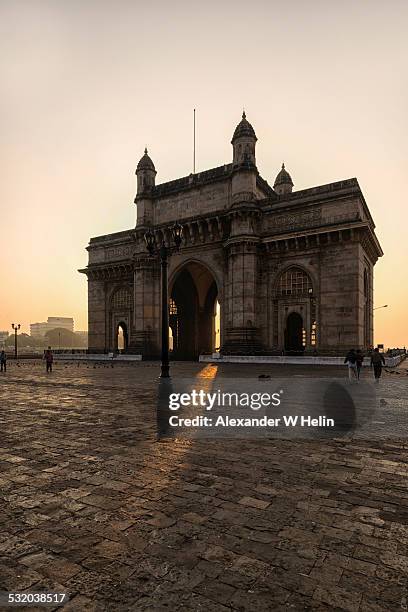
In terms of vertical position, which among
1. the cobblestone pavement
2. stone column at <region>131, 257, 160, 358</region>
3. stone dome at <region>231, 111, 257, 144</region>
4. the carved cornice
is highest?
stone dome at <region>231, 111, 257, 144</region>

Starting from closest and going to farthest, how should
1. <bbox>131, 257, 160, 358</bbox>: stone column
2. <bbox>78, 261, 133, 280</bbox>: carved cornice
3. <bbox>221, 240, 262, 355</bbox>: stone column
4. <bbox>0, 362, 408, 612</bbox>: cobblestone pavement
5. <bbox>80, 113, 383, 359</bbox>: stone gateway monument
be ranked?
<bbox>0, 362, 408, 612</bbox>: cobblestone pavement → <bbox>80, 113, 383, 359</bbox>: stone gateway monument → <bbox>221, 240, 262, 355</bbox>: stone column → <bbox>131, 257, 160, 358</bbox>: stone column → <bbox>78, 261, 133, 280</bbox>: carved cornice

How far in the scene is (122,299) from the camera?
1506 inches

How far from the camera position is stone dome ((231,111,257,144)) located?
28.4 meters

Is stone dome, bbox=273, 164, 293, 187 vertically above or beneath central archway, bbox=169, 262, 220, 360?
above

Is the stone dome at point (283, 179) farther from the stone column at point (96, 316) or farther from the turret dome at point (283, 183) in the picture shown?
the stone column at point (96, 316)

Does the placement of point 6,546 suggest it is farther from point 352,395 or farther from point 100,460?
point 352,395

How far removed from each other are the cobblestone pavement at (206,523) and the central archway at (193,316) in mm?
34632

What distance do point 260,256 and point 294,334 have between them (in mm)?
6943

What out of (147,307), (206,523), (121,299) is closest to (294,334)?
(147,307)

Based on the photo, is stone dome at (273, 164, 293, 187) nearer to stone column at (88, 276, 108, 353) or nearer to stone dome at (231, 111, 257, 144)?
stone dome at (231, 111, 257, 144)

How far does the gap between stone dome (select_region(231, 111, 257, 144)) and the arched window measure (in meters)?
18.0

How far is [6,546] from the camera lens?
273 centimetres

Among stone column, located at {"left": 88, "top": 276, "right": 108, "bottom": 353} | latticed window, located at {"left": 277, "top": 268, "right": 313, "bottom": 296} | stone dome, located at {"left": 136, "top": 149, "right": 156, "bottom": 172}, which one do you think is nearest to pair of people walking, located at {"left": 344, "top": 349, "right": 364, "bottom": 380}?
latticed window, located at {"left": 277, "top": 268, "right": 313, "bottom": 296}

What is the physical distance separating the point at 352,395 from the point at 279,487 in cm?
745
